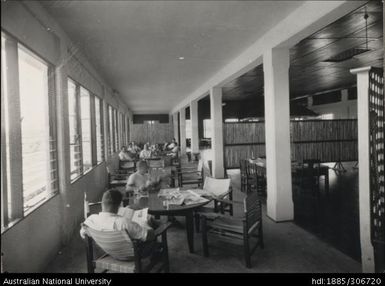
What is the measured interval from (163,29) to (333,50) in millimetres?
3420

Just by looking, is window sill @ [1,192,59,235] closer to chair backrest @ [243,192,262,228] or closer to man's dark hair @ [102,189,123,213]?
man's dark hair @ [102,189,123,213]

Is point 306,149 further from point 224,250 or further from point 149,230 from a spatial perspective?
point 149,230

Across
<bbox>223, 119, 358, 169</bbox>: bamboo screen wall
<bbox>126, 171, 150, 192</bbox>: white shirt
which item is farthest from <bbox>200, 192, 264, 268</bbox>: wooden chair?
<bbox>223, 119, 358, 169</bbox>: bamboo screen wall

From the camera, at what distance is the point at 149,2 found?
3.27m

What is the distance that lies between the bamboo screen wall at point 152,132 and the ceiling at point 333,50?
37.7 ft

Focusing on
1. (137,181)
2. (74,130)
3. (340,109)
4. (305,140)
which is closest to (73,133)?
(74,130)

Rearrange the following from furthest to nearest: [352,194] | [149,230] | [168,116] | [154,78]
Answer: [168,116] < [154,78] < [352,194] < [149,230]

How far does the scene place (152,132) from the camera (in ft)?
66.3

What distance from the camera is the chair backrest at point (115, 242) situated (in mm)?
2178

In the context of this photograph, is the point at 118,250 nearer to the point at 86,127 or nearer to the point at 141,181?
the point at 141,181

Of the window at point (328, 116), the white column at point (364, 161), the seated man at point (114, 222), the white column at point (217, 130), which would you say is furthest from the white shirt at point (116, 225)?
the window at point (328, 116)

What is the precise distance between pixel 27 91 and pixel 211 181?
255 cm
